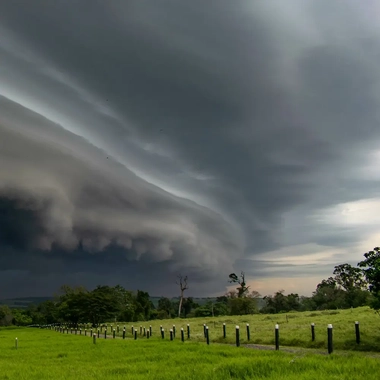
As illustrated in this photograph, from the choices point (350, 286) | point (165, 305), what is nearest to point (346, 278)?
point (350, 286)

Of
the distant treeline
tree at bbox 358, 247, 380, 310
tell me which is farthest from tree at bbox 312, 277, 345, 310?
tree at bbox 358, 247, 380, 310

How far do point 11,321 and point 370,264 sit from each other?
145354 mm

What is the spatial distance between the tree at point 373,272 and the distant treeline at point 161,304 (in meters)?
51.9

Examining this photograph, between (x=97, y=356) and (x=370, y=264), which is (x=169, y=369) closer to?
(x=97, y=356)

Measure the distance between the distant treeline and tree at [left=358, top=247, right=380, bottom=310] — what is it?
51.9 meters

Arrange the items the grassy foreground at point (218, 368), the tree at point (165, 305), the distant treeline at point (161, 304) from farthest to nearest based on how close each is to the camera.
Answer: the tree at point (165, 305), the distant treeline at point (161, 304), the grassy foreground at point (218, 368)

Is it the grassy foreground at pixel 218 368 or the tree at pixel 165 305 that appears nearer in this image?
the grassy foreground at pixel 218 368

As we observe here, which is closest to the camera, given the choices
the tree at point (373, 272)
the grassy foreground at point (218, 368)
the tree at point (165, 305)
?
the grassy foreground at point (218, 368)

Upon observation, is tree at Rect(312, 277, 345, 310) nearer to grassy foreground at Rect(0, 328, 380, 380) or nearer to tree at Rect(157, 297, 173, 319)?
tree at Rect(157, 297, 173, 319)

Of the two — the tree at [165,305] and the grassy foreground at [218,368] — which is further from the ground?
the tree at [165,305]

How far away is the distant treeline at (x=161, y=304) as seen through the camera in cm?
9438

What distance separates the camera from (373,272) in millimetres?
21031

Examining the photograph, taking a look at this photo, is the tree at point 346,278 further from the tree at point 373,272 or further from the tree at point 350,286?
the tree at point 373,272

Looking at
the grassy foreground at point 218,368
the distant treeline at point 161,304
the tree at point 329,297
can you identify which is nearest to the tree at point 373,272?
the grassy foreground at point 218,368
